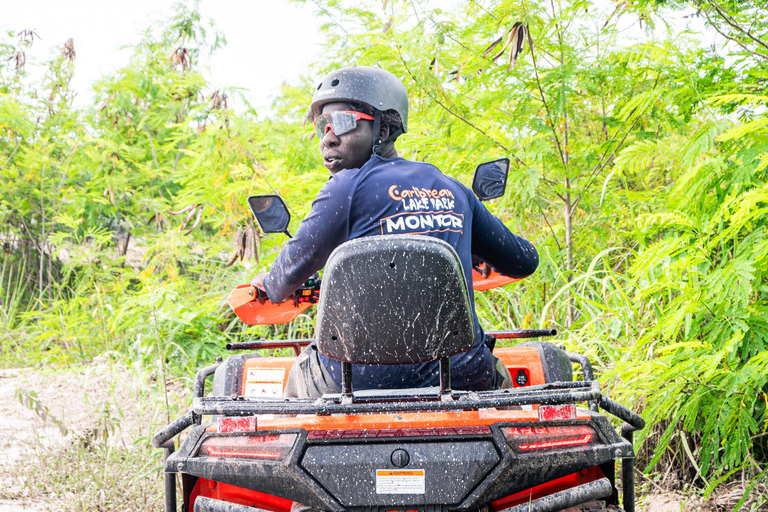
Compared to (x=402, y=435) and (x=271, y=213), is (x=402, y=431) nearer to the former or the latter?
(x=402, y=435)

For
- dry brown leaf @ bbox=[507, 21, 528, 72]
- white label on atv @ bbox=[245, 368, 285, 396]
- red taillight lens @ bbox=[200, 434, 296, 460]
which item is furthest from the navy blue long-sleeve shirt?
dry brown leaf @ bbox=[507, 21, 528, 72]

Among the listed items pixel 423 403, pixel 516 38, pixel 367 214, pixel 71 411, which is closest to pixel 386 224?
pixel 367 214

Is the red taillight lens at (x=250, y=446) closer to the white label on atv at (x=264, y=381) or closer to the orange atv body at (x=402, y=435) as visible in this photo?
the orange atv body at (x=402, y=435)

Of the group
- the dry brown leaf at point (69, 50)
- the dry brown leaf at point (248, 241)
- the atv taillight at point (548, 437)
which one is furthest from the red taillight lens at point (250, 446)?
the dry brown leaf at point (69, 50)

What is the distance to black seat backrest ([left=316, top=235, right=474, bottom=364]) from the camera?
1901 mm

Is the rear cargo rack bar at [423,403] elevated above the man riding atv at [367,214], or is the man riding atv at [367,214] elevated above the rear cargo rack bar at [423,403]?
the man riding atv at [367,214]

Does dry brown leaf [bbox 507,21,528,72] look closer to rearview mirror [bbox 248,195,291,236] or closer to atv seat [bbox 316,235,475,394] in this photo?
rearview mirror [bbox 248,195,291,236]

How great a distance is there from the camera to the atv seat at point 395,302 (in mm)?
1901

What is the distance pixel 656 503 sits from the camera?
359 centimetres

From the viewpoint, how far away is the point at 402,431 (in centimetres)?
201

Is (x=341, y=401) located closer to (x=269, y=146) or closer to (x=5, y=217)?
(x=269, y=146)

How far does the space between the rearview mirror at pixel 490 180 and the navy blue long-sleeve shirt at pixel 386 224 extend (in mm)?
422

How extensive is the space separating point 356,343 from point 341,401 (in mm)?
205

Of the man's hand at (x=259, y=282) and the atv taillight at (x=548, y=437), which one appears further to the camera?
the man's hand at (x=259, y=282)
